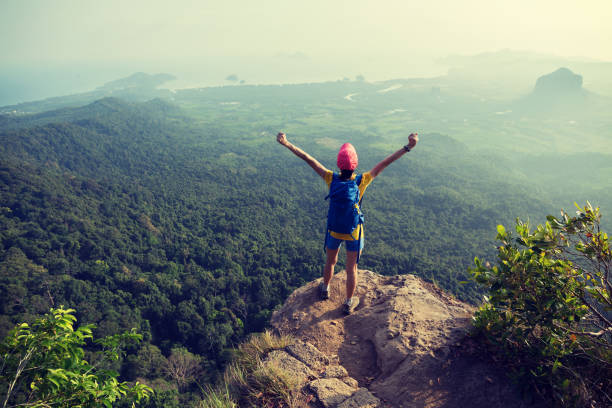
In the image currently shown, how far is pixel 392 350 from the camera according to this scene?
5.73 metres

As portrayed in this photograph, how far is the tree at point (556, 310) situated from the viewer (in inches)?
152

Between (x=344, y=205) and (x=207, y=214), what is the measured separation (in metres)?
84.9

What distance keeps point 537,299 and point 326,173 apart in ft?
12.2

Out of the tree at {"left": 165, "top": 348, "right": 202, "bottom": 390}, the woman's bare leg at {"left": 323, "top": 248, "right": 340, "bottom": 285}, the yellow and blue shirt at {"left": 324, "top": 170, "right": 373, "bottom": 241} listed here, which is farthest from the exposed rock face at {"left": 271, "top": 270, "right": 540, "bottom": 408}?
the tree at {"left": 165, "top": 348, "right": 202, "bottom": 390}

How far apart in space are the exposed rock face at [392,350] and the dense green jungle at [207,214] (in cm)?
748

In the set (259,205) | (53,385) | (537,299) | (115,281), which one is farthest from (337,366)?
(259,205)

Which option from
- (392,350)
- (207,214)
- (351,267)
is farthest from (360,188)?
(207,214)

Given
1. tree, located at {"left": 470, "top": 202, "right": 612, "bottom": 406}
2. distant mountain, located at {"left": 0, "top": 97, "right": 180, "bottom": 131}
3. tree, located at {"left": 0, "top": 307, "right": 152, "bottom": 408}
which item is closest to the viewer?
tree, located at {"left": 470, "top": 202, "right": 612, "bottom": 406}

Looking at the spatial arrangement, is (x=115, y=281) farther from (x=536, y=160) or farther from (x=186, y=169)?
(x=536, y=160)

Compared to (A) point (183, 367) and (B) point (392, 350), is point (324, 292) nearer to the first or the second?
(B) point (392, 350)

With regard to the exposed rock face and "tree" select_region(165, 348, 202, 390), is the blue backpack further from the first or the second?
"tree" select_region(165, 348, 202, 390)

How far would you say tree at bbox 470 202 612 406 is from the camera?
3871 millimetres

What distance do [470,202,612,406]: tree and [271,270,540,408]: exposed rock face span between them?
0.56 meters

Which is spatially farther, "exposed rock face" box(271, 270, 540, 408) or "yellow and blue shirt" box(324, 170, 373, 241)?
"yellow and blue shirt" box(324, 170, 373, 241)
